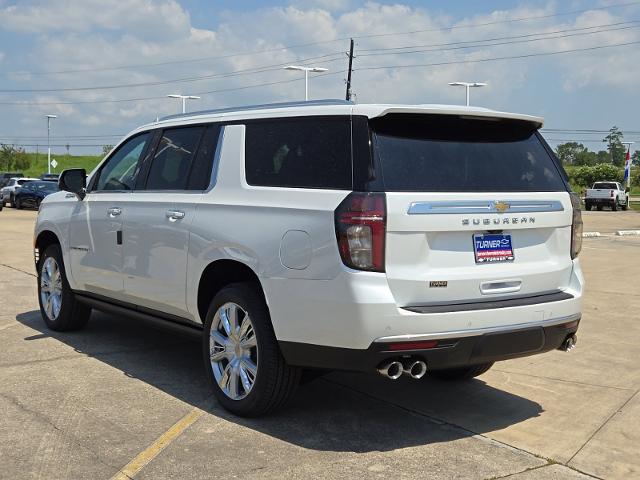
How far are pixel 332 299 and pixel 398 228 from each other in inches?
20.5

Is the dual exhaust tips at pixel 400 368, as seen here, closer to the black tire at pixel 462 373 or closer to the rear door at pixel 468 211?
the rear door at pixel 468 211

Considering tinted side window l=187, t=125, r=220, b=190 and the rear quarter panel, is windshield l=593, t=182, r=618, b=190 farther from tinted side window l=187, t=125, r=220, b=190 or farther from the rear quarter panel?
the rear quarter panel

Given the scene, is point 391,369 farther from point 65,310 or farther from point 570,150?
point 570,150

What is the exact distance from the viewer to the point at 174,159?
592cm

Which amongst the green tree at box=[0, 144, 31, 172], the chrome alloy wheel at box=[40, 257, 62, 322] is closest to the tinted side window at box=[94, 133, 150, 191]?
the chrome alloy wheel at box=[40, 257, 62, 322]

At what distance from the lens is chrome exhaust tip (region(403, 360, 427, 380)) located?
4332mm

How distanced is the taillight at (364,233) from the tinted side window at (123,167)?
2.65 m

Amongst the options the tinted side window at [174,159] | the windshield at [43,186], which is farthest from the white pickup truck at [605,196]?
the tinted side window at [174,159]

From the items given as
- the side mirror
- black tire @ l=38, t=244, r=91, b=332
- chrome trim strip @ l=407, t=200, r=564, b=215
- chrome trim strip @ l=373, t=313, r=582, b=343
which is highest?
the side mirror

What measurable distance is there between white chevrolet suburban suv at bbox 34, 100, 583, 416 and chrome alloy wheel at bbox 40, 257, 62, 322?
1999mm

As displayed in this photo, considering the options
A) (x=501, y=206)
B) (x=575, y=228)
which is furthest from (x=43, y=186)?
(x=501, y=206)

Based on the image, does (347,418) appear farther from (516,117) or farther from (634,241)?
(634,241)

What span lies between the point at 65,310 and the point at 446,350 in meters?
4.21

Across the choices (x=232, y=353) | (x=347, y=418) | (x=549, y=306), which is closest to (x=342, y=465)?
(x=347, y=418)
